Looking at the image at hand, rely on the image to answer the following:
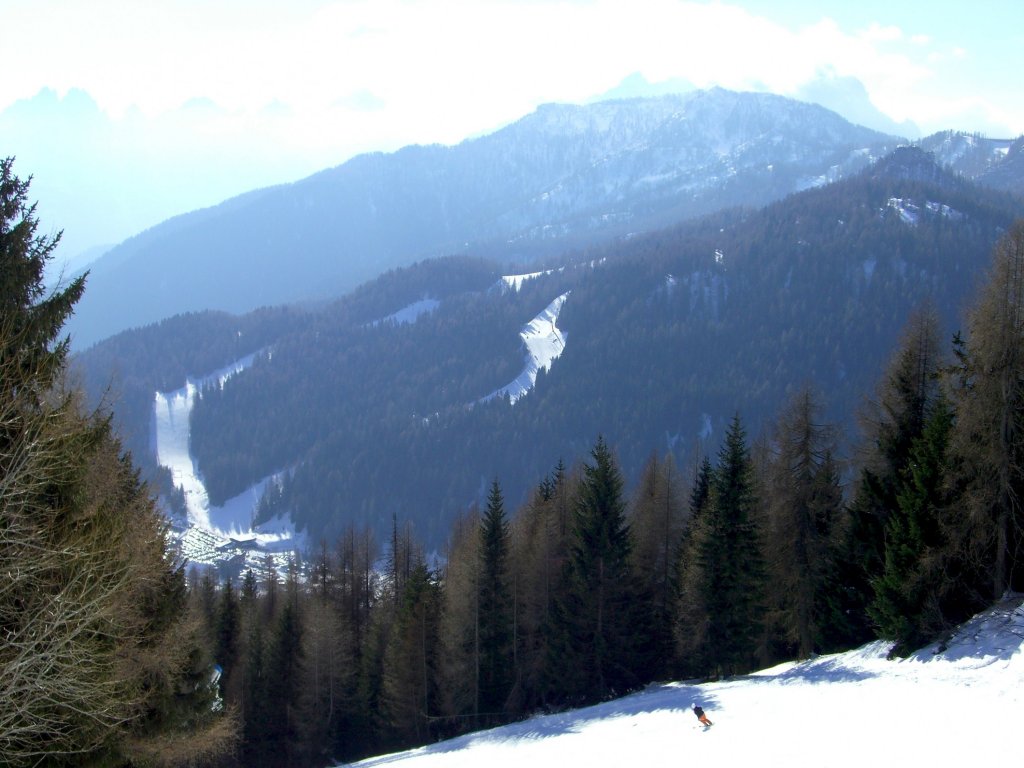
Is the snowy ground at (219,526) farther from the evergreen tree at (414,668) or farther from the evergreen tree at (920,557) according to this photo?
the evergreen tree at (920,557)

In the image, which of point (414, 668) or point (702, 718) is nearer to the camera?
point (702, 718)

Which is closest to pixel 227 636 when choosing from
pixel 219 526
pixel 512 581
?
pixel 512 581

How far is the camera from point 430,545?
460 feet

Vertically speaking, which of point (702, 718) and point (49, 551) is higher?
point (49, 551)

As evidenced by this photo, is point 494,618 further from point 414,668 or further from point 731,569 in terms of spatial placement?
point 731,569

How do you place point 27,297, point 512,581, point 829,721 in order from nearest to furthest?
1. point 27,297
2. point 829,721
3. point 512,581

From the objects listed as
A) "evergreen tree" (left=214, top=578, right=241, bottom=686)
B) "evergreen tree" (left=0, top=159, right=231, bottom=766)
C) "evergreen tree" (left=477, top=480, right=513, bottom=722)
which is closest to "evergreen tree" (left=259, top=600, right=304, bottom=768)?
"evergreen tree" (left=214, top=578, right=241, bottom=686)

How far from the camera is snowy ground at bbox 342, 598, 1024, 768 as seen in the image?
1445 cm

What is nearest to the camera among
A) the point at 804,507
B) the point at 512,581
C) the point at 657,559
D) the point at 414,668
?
the point at 804,507

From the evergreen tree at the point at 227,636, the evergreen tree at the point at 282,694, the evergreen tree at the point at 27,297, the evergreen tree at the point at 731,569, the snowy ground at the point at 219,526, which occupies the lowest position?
the snowy ground at the point at 219,526

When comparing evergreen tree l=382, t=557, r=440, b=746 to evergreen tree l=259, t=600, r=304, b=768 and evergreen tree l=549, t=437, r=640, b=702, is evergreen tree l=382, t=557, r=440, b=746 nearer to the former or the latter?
evergreen tree l=259, t=600, r=304, b=768

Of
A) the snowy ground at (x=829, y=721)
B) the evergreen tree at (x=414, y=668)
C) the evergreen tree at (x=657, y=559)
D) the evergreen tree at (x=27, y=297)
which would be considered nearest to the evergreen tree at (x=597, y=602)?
the evergreen tree at (x=657, y=559)

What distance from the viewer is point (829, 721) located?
1692 centimetres

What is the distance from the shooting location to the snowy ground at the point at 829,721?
14.4 meters
